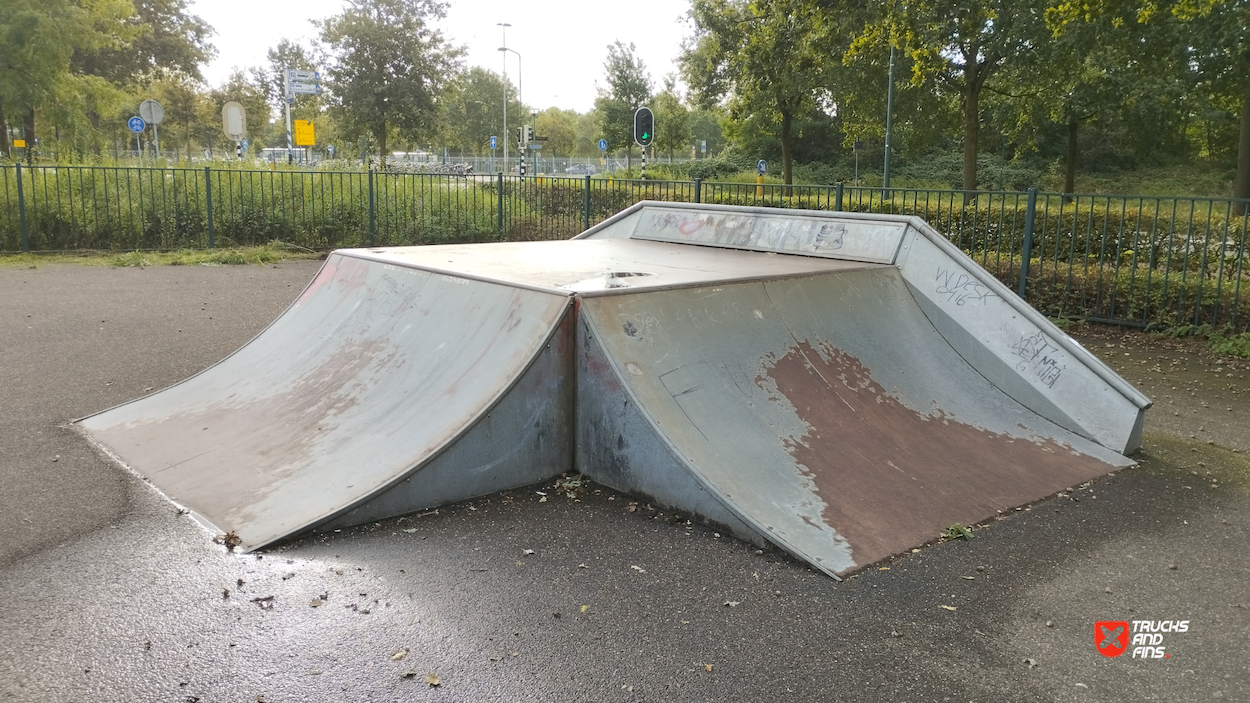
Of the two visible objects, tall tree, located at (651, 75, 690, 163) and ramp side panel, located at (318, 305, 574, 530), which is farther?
tall tree, located at (651, 75, 690, 163)

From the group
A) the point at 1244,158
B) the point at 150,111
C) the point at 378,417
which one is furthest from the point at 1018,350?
the point at 150,111

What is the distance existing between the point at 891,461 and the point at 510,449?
201 centimetres

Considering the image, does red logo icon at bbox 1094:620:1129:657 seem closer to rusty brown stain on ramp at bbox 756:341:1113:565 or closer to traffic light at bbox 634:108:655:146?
rusty brown stain on ramp at bbox 756:341:1113:565

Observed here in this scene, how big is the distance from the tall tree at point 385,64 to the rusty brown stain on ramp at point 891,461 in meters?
25.8

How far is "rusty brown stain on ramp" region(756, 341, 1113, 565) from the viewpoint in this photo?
4113mm

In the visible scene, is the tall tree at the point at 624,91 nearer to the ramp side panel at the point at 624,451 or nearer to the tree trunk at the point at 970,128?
the tree trunk at the point at 970,128

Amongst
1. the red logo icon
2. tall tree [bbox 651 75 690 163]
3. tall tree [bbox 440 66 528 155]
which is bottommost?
the red logo icon

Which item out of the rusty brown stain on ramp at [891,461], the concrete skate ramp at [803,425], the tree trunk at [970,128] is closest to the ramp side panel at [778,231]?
the concrete skate ramp at [803,425]

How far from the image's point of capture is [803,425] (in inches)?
184

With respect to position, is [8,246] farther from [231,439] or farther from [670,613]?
[670,613]

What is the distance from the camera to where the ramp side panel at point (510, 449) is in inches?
165

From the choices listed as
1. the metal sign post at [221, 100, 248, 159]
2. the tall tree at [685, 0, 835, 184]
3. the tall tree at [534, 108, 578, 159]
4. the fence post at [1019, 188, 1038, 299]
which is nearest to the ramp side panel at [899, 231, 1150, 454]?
the fence post at [1019, 188, 1038, 299]

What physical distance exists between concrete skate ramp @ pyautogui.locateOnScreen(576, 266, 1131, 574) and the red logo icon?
857 millimetres

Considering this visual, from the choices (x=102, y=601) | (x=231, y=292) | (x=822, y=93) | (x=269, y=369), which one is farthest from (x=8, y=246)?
(x=822, y=93)
